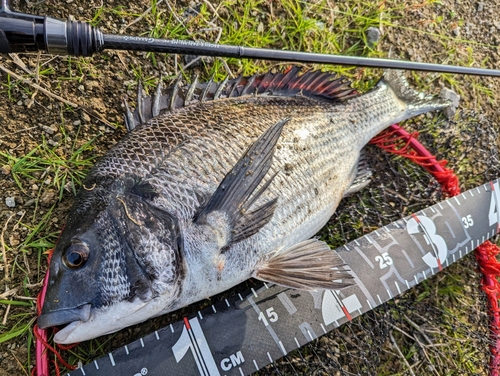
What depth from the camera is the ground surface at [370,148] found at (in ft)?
7.98

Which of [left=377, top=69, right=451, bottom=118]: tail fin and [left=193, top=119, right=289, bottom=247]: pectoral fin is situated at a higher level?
[left=377, top=69, right=451, bottom=118]: tail fin

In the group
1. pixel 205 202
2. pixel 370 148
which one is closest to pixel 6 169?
pixel 205 202

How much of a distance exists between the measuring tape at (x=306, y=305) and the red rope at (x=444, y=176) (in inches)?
5.2

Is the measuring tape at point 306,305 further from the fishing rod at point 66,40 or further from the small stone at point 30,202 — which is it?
the fishing rod at point 66,40

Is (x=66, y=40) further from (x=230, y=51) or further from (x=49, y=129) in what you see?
(x=49, y=129)

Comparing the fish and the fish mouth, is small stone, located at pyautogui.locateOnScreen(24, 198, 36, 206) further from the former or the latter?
the fish mouth

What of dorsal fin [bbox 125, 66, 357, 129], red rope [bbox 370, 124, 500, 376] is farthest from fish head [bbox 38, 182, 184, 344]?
red rope [bbox 370, 124, 500, 376]

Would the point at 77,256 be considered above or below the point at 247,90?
below

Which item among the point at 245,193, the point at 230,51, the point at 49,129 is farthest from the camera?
the point at 49,129

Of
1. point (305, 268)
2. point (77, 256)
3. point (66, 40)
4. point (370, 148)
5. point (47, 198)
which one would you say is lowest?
point (305, 268)

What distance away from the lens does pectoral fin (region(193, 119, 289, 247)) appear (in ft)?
6.26

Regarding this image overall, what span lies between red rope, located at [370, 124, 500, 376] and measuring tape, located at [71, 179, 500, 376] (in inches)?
5.2

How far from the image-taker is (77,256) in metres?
1.73

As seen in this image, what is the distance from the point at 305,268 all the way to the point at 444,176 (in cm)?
151
